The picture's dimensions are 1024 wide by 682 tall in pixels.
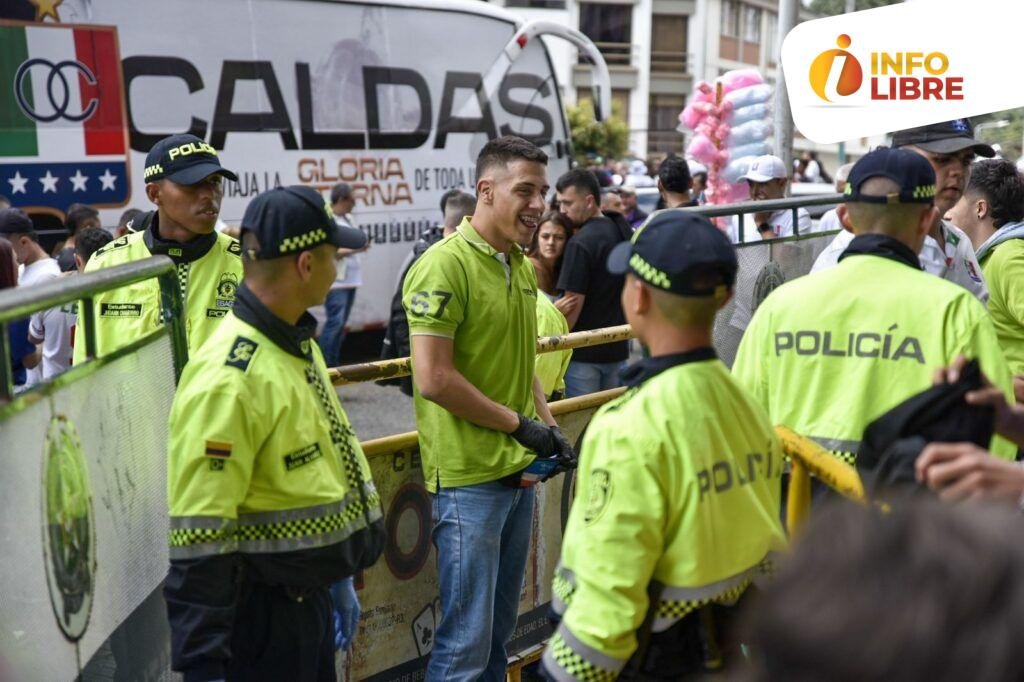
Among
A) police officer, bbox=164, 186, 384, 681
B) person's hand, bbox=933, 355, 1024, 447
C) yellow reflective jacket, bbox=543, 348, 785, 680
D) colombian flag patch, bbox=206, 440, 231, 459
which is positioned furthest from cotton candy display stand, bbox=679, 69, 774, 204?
colombian flag patch, bbox=206, 440, 231, 459

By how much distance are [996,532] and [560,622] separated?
5.35 feet

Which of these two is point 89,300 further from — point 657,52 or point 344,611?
point 657,52

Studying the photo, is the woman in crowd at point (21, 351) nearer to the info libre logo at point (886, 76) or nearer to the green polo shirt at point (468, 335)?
the green polo shirt at point (468, 335)

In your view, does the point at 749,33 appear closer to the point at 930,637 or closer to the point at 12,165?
the point at 12,165

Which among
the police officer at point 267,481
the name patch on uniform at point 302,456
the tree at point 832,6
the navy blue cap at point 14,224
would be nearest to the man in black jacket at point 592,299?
the navy blue cap at point 14,224

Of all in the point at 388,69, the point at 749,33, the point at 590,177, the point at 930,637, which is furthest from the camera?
the point at 749,33

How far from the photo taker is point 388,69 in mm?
12953

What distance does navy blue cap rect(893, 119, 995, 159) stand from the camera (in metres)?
5.24

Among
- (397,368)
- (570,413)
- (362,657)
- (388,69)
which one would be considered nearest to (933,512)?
(397,368)

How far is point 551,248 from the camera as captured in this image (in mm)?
7809

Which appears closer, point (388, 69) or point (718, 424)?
point (718, 424)

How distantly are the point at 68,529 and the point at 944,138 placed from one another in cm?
422

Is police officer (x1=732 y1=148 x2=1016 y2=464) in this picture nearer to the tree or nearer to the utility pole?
the utility pole

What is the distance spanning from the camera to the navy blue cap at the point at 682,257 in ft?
8.61
